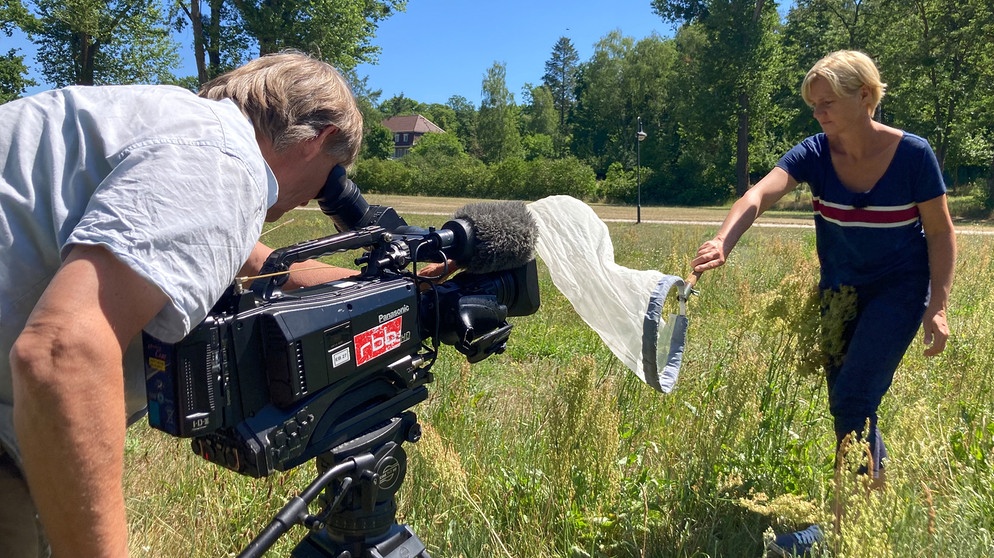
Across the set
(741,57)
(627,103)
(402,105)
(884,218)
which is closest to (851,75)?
(884,218)

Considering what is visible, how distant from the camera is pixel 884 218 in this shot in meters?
2.82

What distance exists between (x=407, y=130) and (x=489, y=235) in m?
102

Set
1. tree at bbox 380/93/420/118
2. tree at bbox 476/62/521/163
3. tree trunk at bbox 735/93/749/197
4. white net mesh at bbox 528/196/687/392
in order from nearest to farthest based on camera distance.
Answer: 1. white net mesh at bbox 528/196/687/392
2. tree trunk at bbox 735/93/749/197
3. tree at bbox 476/62/521/163
4. tree at bbox 380/93/420/118

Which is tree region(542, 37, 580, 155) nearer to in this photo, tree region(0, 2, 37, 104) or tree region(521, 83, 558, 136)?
tree region(521, 83, 558, 136)

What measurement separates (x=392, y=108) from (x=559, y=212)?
115 meters

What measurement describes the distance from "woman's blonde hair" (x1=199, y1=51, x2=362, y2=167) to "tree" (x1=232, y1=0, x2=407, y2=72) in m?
27.6

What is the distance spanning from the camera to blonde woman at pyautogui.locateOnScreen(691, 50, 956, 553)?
8.99ft

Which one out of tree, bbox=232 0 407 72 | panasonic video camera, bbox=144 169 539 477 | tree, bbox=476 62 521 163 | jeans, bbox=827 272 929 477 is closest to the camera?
panasonic video camera, bbox=144 169 539 477

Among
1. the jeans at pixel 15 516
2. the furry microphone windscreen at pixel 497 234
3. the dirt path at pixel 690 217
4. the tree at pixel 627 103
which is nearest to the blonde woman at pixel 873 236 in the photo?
the furry microphone windscreen at pixel 497 234

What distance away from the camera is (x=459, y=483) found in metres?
2.56

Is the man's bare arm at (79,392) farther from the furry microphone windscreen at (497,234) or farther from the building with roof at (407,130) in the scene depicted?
the building with roof at (407,130)

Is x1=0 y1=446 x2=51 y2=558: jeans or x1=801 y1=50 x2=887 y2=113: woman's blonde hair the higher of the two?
x1=801 y1=50 x2=887 y2=113: woman's blonde hair

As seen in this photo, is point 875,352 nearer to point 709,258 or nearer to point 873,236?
point 873,236

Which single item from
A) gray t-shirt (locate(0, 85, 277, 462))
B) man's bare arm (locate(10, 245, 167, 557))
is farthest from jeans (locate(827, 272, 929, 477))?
man's bare arm (locate(10, 245, 167, 557))
